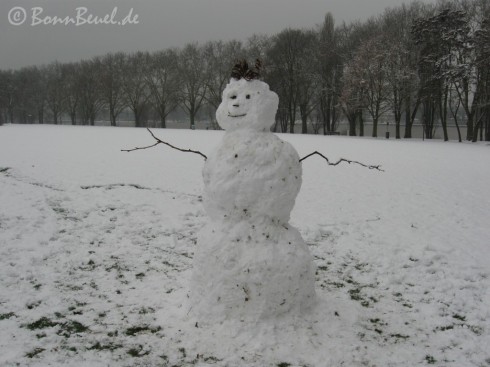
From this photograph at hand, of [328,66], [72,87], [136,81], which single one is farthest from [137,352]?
[72,87]

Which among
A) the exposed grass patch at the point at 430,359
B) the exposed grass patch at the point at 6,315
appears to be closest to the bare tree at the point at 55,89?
the exposed grass patch at the point at 6,315

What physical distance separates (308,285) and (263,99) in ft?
7.91

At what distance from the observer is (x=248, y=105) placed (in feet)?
15.9

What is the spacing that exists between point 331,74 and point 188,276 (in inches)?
1440

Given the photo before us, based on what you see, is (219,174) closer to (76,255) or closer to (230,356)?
(230,356)

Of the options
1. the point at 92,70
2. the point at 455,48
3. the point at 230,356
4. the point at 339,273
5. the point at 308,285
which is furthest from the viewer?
the point at 92,70

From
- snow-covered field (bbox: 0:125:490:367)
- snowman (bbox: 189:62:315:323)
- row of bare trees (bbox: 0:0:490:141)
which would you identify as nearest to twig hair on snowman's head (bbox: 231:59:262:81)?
snowman (bbox: 189:62:315:323)

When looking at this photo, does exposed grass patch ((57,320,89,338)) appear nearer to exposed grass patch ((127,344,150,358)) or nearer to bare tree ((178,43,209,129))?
exposed grass patch ((127,344,150,358))

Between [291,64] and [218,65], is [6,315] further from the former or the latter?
[218,65]

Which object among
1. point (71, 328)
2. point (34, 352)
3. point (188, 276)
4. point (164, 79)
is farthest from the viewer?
point (164, 79)

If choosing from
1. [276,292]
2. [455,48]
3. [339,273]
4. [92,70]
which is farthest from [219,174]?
[92,70]

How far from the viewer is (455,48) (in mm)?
31312

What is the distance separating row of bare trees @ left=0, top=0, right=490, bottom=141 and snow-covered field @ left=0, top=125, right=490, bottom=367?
21.1 meters

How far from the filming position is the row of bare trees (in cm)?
3108
